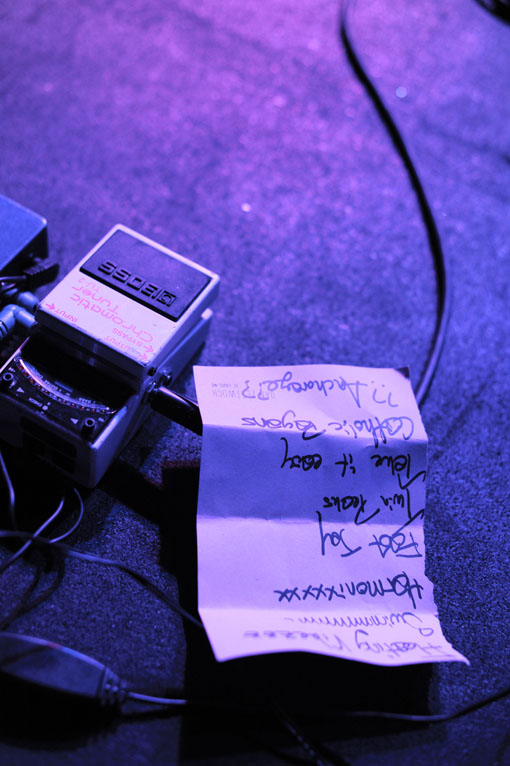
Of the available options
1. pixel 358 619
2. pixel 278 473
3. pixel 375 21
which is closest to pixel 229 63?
pixel 375 21

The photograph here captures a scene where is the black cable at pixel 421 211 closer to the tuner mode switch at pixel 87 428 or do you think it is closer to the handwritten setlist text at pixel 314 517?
the handwritten setlist text at pixel 314 517

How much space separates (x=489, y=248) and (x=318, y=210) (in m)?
0.24

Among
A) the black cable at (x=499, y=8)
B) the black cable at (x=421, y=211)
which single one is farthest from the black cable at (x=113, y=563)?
the black cable at (x=499, y=8)

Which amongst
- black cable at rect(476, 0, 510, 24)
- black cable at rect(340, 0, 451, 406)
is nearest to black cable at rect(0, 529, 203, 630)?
black cable at rect(340, 0, 451, 406)

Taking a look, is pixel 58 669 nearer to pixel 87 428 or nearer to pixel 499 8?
pixel 87 428

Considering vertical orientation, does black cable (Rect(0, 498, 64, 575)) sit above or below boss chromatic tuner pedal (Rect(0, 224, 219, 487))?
below

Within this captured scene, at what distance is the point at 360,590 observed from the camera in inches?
23.0

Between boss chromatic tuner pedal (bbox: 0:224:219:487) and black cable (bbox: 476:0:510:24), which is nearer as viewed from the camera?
boss chromatic tuner pedal (bbox: 0:224:219:487)

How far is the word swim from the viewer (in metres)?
0.57

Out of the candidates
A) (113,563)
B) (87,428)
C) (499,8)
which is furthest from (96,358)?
(499,8)

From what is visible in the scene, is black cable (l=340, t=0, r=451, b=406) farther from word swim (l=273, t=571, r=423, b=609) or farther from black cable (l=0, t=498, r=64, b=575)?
black cable (l=0, t=498, r=64, b=575)

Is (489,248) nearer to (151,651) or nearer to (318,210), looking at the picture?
(318,210)

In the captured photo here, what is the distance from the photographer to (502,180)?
3.12 feet

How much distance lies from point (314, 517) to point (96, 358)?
245 mm
